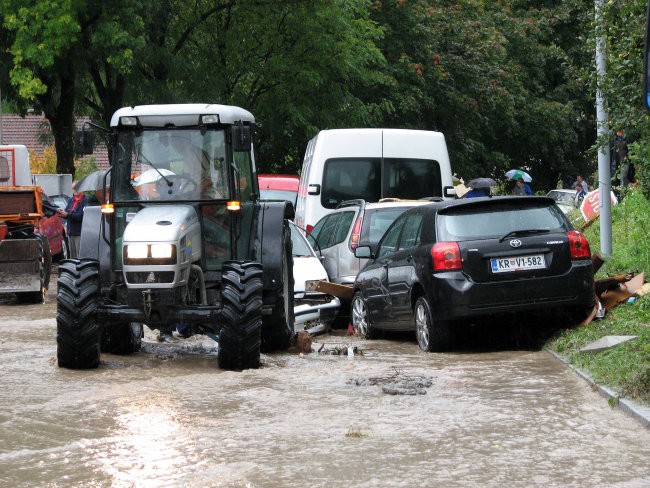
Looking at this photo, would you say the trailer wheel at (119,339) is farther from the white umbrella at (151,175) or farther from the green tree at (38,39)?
the green tree at (38,39)

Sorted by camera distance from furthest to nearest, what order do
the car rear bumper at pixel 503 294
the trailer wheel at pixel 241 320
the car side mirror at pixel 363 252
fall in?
1. the car side mirror at pixel 363 252
2. the car rear bumper at pixel 503 294
3. the trailer wheel at pixel 241 320

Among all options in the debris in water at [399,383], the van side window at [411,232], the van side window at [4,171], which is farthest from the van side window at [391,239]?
the van side window at [4,171]

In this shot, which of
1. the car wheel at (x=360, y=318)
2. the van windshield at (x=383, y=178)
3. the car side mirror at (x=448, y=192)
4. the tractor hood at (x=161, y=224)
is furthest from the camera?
the van windshield at (x=383, y=178)

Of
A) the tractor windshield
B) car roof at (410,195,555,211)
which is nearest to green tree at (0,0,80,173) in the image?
the tractor windshield

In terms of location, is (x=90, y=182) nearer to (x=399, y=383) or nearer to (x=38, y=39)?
(x=38, y=39)

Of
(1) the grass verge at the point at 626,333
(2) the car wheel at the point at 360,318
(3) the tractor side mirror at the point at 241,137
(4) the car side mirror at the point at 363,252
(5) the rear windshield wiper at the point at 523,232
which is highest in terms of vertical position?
(3) the tractor side mirror at the point at 241,137

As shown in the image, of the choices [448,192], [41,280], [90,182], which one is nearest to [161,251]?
[448,192]

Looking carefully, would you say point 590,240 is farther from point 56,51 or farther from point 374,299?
point 56,51

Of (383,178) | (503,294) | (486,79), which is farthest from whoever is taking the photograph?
(486,79)

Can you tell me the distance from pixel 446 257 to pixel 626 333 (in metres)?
1.76

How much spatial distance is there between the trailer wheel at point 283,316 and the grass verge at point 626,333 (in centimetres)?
252

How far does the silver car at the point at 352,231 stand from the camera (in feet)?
55.2

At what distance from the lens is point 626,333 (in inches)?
478

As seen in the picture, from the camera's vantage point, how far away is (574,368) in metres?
11.0
